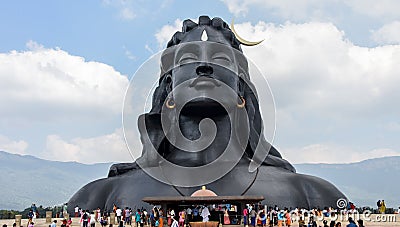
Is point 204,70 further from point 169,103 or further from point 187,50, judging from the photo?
point 169,103

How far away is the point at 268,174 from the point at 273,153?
494 cm

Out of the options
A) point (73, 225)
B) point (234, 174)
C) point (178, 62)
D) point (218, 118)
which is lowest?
point (73, 225)

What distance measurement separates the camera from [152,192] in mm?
29062

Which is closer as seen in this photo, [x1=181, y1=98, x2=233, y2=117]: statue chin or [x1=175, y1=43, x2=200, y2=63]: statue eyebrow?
[x1=181, y1=98, x2=233, y2=117]: statue chin

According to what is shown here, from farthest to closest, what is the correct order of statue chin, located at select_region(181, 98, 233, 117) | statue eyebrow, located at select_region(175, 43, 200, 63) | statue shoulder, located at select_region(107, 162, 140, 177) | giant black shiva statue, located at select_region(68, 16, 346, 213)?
1. statue shoulder, located at select_region(107, 162, 140, 177)
2. statue eyebrow, located at select_region(175, 43, 200, 63)
3. statue chin, located at select_region(181, 98, 233, 117)
4. giant black shiva statue, located at select_region(68, 16, 346, 213)

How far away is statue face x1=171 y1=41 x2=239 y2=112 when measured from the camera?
96.8 feet

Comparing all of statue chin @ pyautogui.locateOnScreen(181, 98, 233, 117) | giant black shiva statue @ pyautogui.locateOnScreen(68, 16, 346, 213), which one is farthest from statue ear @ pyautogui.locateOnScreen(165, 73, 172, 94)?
statue chin @ pyautogui.locateOnScreen(181, 98, 233, 117)

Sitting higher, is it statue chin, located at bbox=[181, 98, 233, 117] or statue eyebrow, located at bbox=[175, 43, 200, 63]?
statue eyebrow, located at bbox=[175, 43, 200, 63]

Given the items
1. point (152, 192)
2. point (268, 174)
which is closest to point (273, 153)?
point (268, 174)

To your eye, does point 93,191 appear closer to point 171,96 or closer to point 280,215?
point 171,96

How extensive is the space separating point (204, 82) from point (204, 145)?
11.0ft

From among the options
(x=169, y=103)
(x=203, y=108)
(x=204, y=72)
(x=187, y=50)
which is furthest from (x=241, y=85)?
(x=169, y=103)

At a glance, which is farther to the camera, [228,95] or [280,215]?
[228,95]

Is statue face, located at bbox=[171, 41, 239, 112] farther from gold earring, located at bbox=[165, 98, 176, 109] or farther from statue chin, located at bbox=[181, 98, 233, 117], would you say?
gold earring, located at bbox=[165, 98, 176, 109]
